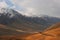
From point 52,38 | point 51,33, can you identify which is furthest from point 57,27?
point 52,38

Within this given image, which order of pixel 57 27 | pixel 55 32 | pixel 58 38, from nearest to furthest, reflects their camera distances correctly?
pixel 58 38
pixel 55 32
pixel 57 27

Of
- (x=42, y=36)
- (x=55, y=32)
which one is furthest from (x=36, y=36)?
(x=55, y=32)

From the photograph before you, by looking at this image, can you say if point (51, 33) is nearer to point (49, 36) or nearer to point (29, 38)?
point (49, 36)

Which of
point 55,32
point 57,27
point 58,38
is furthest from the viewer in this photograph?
point 57,27

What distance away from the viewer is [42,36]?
27938mm

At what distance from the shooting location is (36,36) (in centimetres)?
2822

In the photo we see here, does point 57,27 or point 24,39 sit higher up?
point 57,27

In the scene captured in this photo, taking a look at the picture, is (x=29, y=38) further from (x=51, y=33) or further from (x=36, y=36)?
(x=51, y=33)

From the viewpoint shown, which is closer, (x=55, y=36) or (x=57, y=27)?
(x=55, y=36)

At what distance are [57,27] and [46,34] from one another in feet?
9.62

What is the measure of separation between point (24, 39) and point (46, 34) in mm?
3368

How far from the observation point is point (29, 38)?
28.3 metres

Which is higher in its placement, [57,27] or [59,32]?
[57,27]

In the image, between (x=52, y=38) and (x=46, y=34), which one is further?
(x=46, y=34)
